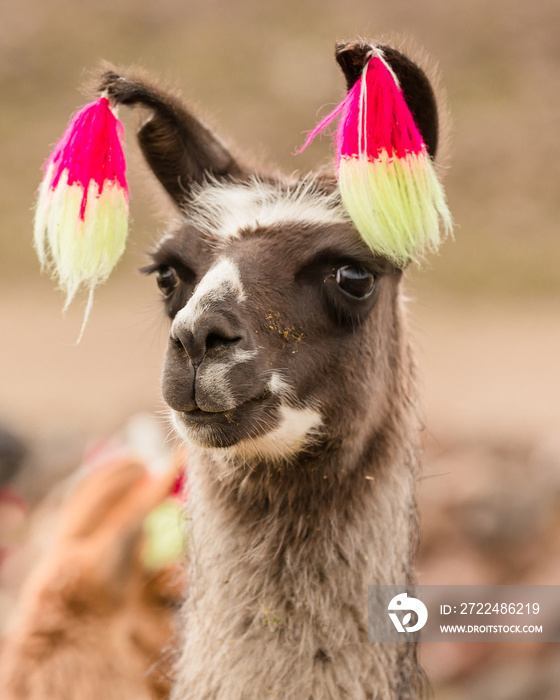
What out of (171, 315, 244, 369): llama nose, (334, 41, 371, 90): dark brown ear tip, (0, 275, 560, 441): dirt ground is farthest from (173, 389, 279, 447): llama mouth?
(0, 275, 560, 441): dirt ground

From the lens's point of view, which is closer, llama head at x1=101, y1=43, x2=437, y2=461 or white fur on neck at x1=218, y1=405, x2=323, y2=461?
llama head at x1=101, y1=43, x2=437, y2=461

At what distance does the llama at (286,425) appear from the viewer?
2268 millimetres

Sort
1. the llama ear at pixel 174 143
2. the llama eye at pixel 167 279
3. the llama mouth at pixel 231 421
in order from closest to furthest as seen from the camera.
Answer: the llama mouth at pixel 231 421, the llama ear at pixel 174 143, the llama eye at pixel 167 279

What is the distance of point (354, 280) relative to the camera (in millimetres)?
2459

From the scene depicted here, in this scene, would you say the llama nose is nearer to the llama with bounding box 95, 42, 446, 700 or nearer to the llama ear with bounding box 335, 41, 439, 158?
the llama with bounding box 95, 42, 446, 700

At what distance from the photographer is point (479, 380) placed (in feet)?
38.5

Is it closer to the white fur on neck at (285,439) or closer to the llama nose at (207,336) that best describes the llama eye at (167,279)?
the llama nose at (207,336)

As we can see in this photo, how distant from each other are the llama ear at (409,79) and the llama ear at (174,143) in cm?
63

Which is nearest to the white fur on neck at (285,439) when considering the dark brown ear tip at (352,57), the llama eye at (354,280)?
the llama eye at (354,280)

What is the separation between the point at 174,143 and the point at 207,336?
92 cm

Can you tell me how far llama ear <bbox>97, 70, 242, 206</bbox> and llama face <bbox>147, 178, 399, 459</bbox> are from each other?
0.17 m

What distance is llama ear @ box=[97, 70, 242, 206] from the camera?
8.27 feet

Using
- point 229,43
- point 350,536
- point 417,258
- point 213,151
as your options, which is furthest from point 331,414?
point 229,43

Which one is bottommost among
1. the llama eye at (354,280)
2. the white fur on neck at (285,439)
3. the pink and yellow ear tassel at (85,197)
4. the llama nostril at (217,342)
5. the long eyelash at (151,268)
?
the white fur on neck at (285,439)
